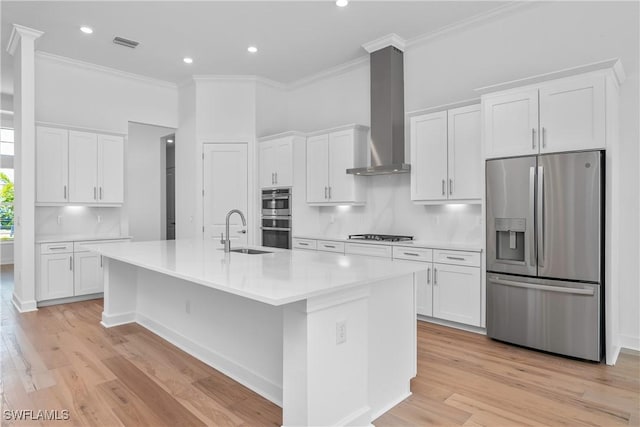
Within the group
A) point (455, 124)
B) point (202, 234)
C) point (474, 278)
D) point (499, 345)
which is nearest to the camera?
point (499, 345)

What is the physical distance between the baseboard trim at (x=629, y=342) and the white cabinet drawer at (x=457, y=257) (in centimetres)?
133

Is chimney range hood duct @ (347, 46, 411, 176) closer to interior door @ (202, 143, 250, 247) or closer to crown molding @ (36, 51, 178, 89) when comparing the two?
interior door @ (202, 143, 250, 247)

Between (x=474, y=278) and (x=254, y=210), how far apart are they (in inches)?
142

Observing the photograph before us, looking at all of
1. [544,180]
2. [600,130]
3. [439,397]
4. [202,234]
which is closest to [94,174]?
[202,234]

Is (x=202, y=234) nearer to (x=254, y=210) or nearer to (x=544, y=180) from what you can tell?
(x=254, y=210)

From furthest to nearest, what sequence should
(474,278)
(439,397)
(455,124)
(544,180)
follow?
1. (455,124)
2. (474,278)
3. (544,180)
4. (439,397)

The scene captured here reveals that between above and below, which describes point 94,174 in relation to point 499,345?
above

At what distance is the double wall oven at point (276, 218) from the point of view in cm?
574

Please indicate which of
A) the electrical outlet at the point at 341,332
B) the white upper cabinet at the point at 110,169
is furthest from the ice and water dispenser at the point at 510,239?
the white upper cabinet at the point at 110,169

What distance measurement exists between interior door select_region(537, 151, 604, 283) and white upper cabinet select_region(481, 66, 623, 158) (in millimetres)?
137

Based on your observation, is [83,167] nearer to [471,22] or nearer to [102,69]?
[102,69]

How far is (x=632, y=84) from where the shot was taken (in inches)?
132

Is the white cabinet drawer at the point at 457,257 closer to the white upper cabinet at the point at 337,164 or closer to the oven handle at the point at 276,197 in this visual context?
the white upper cabinet at the point at 337,164

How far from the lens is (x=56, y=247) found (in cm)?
493
